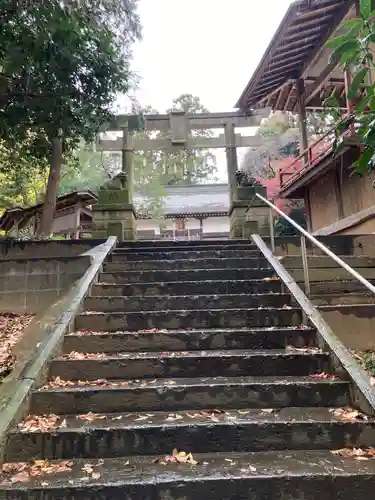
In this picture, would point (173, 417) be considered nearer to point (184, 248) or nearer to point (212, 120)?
point (184, 248)

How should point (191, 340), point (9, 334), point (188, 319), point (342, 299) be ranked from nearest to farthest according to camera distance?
point (191, 340), point (188, 319), point (9, 334), point (342, 299)

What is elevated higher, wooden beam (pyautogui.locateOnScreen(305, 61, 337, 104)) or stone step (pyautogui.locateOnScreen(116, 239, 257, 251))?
wooden beam (pyautogui.locateOnScreen(305, 61, 337, 104))

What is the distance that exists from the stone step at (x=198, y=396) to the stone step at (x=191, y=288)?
2.02 metres

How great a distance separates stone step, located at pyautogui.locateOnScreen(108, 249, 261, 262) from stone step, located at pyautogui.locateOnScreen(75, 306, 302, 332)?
2.08 m

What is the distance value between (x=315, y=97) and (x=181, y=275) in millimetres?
10296

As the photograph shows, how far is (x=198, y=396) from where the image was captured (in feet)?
11.1

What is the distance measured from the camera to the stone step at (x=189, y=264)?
6.25m

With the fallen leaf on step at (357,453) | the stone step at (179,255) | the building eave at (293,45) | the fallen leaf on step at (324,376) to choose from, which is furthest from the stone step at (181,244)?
the building eave at (293,45)

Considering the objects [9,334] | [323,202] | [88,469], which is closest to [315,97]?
[323,202]

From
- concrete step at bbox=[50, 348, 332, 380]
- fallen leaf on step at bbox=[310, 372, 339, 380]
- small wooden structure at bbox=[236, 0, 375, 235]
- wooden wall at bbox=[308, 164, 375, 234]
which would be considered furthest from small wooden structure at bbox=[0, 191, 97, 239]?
fallen leaf on step at bbox=[310, 372, 339, 380]

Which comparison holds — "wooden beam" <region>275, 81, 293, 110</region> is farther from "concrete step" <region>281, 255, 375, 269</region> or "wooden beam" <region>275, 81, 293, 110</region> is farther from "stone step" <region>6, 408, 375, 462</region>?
"stone step" <region>6, 408, 375, 462</region>

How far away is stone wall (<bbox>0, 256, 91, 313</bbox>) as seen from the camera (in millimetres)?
6508

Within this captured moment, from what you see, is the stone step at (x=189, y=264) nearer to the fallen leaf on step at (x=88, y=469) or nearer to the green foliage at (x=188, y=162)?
the fallen leaf on step at (x=88, y=469)

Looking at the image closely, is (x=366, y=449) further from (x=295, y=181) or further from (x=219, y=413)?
(x=295, y=181)
